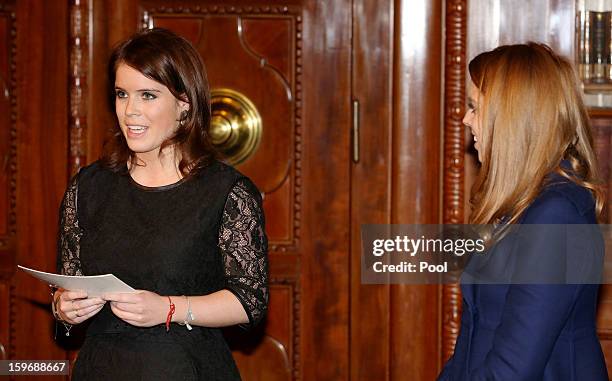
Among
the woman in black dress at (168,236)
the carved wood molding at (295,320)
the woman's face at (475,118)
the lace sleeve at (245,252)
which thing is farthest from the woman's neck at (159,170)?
the carved wood molding at (295,320)

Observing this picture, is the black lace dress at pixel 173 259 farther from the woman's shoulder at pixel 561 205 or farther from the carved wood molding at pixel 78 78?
the carved wood molding at pixel 78 78

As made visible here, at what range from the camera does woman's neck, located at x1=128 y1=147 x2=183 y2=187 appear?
2.26m

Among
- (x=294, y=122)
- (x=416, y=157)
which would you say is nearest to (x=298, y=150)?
(x=294, y=122)

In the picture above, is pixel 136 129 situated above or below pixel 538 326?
above

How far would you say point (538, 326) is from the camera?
1.65 metres

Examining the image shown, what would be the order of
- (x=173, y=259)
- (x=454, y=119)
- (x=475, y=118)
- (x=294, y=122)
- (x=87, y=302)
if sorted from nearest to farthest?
(x=475, y=118) → (x=87, y=302) → (x=173, y=259) → (x=454, y=119) → (x=294, y=122)

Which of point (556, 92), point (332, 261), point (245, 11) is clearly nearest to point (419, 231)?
point (332, 261)

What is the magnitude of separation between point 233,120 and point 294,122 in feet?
0.72

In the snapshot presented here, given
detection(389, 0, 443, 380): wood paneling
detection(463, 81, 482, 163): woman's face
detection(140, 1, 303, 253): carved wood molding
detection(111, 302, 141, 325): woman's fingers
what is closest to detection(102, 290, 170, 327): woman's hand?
detection(111, 302, 141, 325): woman's fingers

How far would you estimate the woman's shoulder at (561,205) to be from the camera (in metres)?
1.69

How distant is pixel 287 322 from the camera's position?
3.29 meters

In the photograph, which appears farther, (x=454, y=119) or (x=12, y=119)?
(x=12, y=119)

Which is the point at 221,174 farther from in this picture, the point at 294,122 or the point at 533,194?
the point at 294,122

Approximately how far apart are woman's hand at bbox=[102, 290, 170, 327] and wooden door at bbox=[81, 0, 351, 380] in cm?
124
